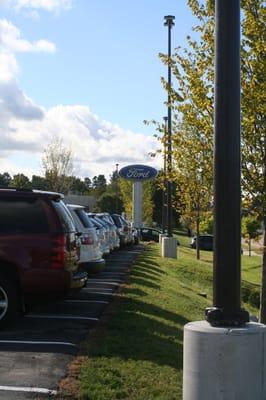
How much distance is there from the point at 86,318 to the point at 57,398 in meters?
4.22

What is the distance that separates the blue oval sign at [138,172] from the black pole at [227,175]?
40570 mm

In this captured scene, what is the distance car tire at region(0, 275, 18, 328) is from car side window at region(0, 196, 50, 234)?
2.49 ft

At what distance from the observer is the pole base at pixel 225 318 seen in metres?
4.89

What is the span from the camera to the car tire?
894cm

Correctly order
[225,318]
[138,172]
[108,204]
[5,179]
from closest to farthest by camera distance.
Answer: [225,318]
[138,172]
[108,204]
[5,179]

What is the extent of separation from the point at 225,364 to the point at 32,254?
4.89 m

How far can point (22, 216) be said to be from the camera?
9422mm

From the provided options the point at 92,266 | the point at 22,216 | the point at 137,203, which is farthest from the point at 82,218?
the point at 137,203

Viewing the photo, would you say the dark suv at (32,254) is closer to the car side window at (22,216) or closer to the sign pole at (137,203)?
the car side window at (22,216)

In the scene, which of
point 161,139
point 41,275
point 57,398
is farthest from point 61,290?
point 161,139

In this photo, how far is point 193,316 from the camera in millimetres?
12211

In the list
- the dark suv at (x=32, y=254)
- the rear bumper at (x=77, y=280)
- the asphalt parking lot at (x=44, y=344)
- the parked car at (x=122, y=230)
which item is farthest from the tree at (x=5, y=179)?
the dark suv at (x=32, y=254)

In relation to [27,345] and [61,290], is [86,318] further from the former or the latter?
[27,345]

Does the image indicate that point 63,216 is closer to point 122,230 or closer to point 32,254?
point 32,254
